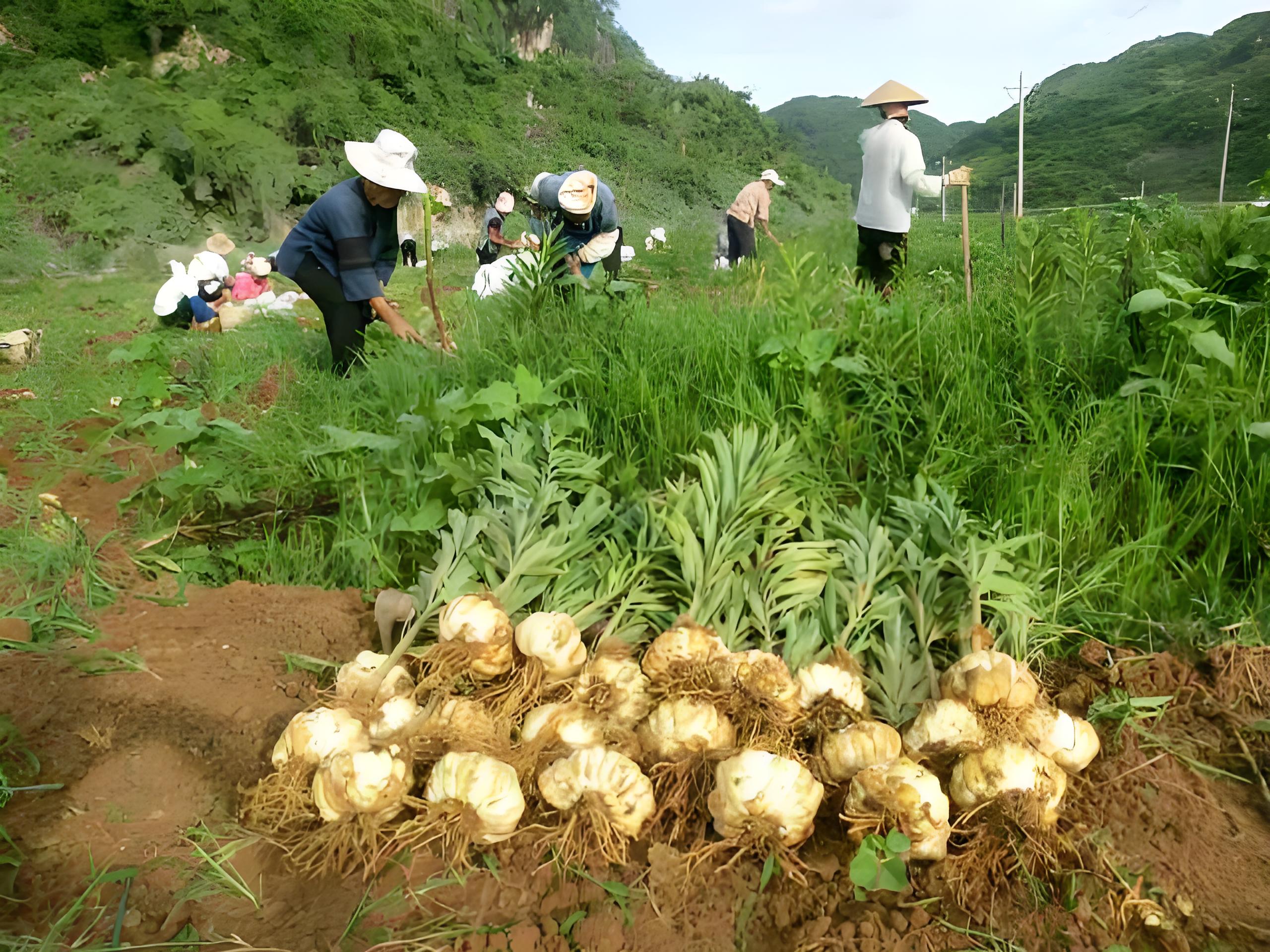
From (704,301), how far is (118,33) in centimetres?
529

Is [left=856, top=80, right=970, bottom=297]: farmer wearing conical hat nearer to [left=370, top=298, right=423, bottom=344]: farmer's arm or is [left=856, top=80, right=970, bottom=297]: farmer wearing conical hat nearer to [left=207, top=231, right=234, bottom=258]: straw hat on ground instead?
[left=370, top=298, right=423, bottom=344]: farmer's arm

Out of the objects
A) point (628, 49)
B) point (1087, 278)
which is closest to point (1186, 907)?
point (1087, 278)

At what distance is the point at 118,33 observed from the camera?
17.5ft

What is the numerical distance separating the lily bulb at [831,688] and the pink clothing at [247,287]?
5304 mm

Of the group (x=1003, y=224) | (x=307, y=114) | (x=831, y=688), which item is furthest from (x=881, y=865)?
(x=307, y=114)

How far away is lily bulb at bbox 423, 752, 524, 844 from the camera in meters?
1.05

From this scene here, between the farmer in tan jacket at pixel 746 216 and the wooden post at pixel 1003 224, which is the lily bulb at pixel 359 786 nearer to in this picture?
the wooden post at pixel 1003 224

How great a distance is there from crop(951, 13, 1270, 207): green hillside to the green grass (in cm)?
2152

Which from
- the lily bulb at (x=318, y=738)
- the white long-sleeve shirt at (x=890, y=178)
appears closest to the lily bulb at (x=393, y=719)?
the lily bulb at (x=318, y=738)

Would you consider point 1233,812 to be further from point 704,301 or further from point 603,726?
point 704,301

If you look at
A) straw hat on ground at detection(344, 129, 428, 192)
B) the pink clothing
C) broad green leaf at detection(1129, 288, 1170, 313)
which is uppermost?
straw hat on ground at detection(344, 129, 428, 192)

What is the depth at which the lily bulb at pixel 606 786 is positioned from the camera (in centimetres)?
107

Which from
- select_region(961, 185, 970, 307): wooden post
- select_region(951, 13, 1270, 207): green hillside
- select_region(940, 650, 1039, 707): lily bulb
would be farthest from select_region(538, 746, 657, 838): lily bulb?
select_region(951, 13, 1270, 207): green hillside

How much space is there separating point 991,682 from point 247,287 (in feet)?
18.6
